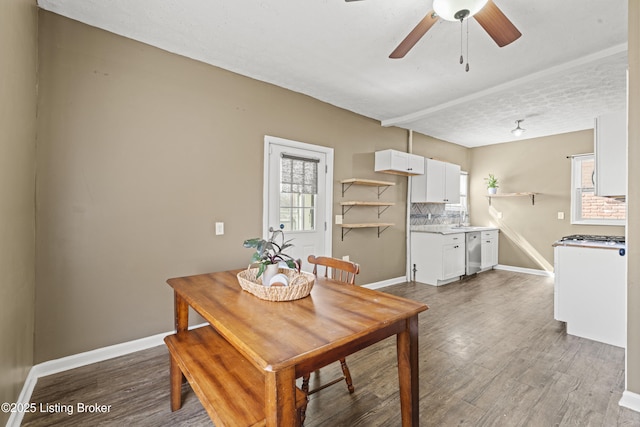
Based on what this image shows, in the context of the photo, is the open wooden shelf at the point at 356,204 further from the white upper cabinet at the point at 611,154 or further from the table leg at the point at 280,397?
the table leg at the point at 280,397

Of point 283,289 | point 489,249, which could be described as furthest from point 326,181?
point 489,249

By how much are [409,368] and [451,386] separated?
943 mm

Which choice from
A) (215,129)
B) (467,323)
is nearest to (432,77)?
(215,129)

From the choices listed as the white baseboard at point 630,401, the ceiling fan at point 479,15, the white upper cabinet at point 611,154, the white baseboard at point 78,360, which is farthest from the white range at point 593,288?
the white baseboard at point 78,360

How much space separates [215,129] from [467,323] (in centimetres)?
330

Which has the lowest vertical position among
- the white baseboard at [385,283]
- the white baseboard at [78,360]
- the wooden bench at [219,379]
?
the white baseboard at [78,360]

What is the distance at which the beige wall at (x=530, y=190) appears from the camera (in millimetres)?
5285

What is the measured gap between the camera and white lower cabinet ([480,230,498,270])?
5.63 m

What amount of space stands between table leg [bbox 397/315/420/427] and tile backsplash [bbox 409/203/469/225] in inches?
154

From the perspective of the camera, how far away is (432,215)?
5.69 m

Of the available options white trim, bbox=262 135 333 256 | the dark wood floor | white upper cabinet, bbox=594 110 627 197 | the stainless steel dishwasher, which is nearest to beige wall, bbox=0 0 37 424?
the dark wood floor

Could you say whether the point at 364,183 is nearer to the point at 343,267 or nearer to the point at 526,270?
the point at 343,267

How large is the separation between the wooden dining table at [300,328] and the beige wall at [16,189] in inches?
32.7

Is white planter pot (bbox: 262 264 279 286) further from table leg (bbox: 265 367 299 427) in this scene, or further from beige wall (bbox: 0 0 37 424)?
beige wall (bbox: 0 0 37 424)
